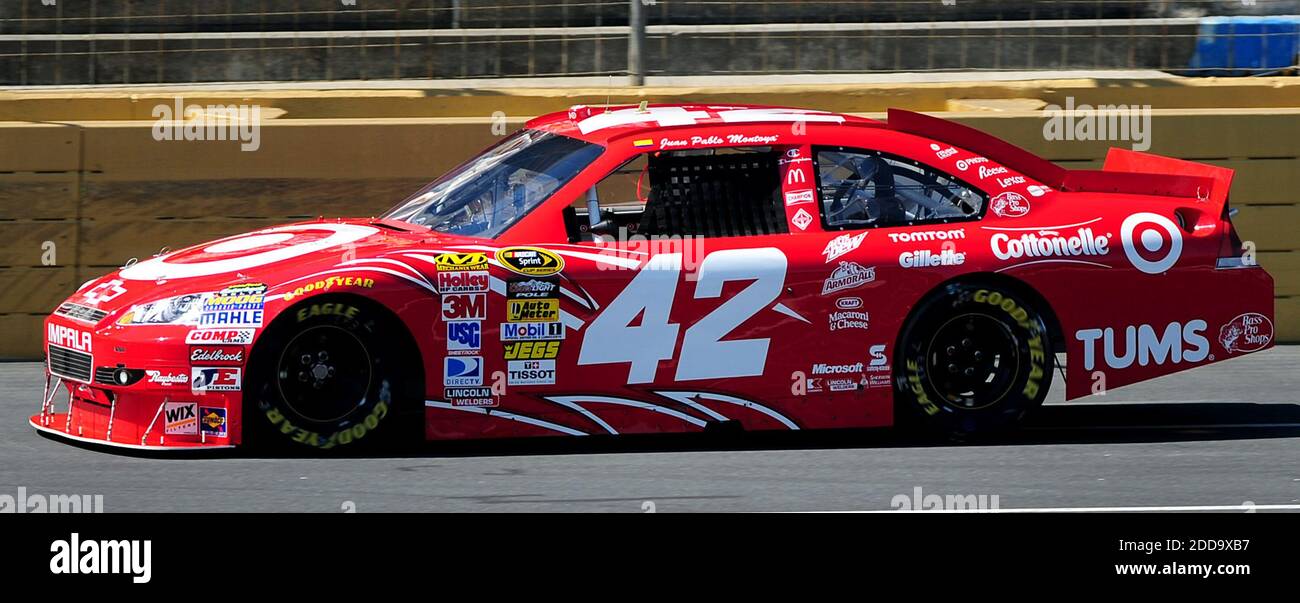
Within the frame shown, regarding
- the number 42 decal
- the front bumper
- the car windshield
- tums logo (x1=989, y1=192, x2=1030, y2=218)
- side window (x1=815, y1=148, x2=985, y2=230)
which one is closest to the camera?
the front bumper

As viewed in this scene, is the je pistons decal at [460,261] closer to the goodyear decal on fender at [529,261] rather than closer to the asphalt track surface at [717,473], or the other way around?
the goodyear decal on fender at [529,261]

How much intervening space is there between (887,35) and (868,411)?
7906 mm

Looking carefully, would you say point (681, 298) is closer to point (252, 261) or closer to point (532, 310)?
point (532, 310)

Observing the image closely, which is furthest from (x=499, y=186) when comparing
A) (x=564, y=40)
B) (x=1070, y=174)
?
(x=564, y=40)

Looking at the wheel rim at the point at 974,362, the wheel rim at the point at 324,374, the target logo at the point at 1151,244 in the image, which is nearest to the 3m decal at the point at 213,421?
the wheel rim at the point at 324,374

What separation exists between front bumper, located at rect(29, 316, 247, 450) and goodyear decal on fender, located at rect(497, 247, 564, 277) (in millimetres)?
1140

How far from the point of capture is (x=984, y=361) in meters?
7.61

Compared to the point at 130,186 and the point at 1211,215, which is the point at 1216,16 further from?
the point at 130,186

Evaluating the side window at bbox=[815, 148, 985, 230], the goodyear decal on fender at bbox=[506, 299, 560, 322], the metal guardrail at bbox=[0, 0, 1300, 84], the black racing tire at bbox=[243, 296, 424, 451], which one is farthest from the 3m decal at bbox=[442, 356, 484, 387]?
the metal guardrail at bbox=[0, 0, 1300, 84]

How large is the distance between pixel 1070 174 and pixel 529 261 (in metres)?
2.63

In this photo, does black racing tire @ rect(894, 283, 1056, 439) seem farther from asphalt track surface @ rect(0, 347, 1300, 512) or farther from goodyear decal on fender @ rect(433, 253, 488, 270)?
goodyear decal on fender @ rect(433, 253, 488, 270)

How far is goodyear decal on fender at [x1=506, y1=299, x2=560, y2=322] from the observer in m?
6.99

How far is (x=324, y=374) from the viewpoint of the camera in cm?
692

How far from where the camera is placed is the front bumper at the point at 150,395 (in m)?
6.72
